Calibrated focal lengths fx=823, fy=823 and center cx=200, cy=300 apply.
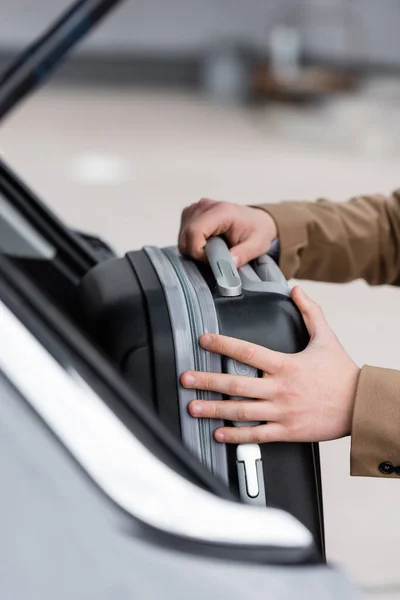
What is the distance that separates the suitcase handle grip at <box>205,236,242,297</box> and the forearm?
112 mm

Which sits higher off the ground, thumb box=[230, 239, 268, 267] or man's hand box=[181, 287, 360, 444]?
thumb box=[230, 239, 268, 267]

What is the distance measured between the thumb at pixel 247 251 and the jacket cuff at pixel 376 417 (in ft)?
0.57

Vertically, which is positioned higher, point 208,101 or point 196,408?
point 196,408

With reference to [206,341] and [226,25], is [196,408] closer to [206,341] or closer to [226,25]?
[206,341]

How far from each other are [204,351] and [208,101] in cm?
553

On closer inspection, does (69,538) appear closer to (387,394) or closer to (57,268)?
(387,394)

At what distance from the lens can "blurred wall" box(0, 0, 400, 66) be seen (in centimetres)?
560

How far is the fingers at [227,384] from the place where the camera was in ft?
2.09

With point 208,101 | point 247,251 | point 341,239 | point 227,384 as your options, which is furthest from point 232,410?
point 208,101

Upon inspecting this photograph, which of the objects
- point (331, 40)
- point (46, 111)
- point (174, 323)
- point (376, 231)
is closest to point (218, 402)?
point (174, 323)

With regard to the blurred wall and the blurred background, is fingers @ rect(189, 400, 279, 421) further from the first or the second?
the blurred wall

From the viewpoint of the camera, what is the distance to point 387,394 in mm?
677

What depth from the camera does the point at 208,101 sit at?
19.6 ft

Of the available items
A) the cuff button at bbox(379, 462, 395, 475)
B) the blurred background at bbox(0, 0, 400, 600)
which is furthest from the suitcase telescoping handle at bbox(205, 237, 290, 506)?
the blurred background at bbox(0, 0, 400, 600)
